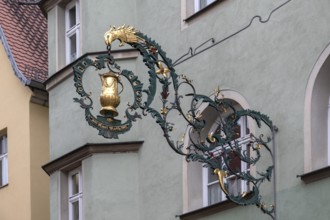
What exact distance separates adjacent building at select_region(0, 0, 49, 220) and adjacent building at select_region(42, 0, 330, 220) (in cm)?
198

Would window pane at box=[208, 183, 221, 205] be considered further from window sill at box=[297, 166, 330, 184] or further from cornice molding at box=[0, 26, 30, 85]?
cornice molding at box=[0, 26, 30, 85]

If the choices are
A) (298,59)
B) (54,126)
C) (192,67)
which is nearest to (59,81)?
(54,126)

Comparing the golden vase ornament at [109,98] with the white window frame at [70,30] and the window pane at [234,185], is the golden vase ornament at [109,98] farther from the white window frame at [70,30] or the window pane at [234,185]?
the white window frame at [70,30]

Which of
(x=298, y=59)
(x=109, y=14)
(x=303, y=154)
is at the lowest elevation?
(x=303, y=154)

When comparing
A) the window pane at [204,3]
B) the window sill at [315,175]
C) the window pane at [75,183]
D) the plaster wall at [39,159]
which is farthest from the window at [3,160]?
the window sill at [315,175]

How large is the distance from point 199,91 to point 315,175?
3.27 meters

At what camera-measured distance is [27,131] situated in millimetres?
22797

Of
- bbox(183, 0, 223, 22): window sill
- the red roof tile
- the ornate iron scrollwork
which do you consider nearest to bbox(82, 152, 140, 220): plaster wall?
bbox(183, 0, 223, 22): window sill

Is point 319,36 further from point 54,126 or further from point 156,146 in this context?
point 54,126

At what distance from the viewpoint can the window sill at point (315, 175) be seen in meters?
14.3

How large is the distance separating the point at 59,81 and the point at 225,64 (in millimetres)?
4635

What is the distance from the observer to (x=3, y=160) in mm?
24219

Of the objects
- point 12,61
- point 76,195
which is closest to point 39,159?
point 12,61

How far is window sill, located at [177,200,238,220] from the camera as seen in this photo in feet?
52.7
